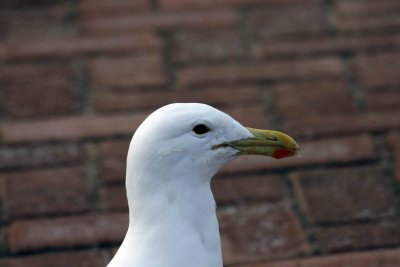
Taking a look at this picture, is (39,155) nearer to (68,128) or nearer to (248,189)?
(68,128)

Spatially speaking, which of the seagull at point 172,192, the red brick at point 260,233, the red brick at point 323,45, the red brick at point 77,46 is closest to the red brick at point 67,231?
the red brick at point 260,233

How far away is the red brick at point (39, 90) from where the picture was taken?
4039 millimetres

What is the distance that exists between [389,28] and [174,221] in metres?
2.43

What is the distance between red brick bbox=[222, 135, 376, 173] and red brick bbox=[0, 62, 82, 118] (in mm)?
736

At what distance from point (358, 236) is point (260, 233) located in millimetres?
312

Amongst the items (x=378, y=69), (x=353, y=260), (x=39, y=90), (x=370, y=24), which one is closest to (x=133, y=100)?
(x=39, y=90)

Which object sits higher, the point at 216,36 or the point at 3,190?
the point at 216,36

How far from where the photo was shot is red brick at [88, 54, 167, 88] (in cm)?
417

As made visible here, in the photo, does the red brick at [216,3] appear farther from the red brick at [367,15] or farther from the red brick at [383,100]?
the red brick at [383,100]

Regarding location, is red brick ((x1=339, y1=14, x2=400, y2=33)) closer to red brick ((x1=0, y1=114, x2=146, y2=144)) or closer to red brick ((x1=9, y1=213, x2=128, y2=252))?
red brick ((x1=0, y1=114, x2=146, y2=144))

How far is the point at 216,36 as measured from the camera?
14.7 ft

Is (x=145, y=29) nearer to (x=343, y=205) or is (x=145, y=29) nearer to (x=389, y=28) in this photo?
(x=389, y=28)

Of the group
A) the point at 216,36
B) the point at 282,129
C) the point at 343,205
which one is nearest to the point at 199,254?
the point at 343,205

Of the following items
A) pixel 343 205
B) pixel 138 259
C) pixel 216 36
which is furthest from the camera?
pixel 216 36
